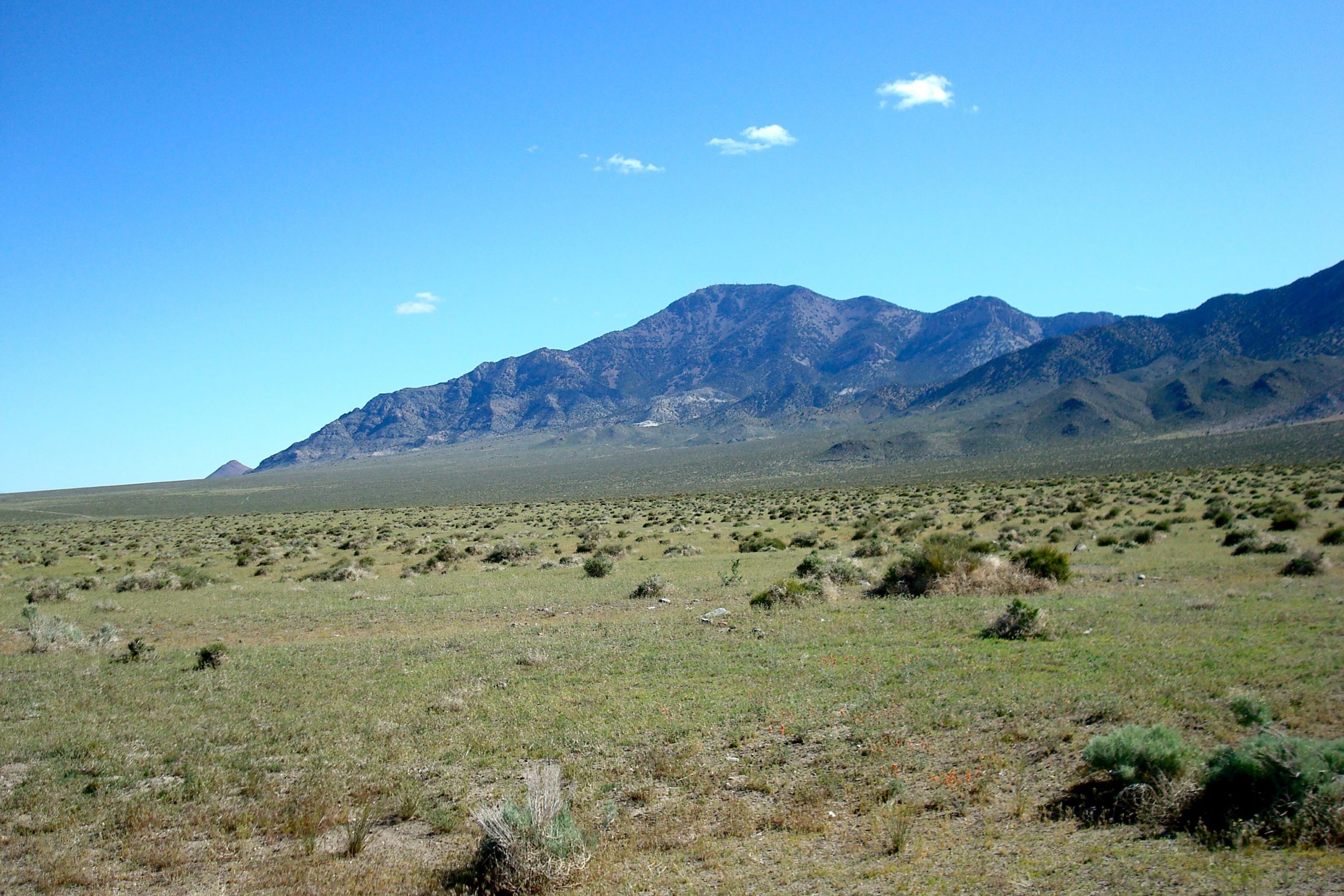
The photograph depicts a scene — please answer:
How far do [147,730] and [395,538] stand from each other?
33.1m

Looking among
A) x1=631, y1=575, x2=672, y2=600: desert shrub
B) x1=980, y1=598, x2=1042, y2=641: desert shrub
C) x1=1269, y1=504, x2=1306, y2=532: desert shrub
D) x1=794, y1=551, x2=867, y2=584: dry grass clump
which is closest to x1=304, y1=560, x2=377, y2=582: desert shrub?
x1=631, y1=575, x2=672, y2=600: desert shrub

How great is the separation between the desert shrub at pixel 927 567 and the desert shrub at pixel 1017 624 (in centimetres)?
469

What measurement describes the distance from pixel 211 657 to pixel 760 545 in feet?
68.4

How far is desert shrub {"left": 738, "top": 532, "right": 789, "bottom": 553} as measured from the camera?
30.1 meters

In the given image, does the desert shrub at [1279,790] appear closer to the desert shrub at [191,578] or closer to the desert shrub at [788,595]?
the desert shrub at [788,595]

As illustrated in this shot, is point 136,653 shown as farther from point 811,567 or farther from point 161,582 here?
point 811,567

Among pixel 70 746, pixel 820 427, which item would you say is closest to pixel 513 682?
pixel 70 746

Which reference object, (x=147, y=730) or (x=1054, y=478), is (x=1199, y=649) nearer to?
(x=147, y=730)

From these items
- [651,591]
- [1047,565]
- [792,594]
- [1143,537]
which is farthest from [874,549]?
[792,594]

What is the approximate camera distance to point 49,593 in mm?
23172

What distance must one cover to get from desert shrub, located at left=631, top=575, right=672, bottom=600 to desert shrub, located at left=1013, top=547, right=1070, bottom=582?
8.65m

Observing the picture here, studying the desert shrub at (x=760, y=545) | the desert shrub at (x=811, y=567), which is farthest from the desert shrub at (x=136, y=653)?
the desert shrub at (x=760, y=545)

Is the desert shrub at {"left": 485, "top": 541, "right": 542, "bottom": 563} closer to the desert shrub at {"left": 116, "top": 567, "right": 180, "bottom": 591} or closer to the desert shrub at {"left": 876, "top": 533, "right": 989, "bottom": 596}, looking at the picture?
the desert shrub at {"left": 116, "top": 567, "right": 180, "bottom": 591}

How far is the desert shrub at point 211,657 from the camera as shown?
1294 centimetres
